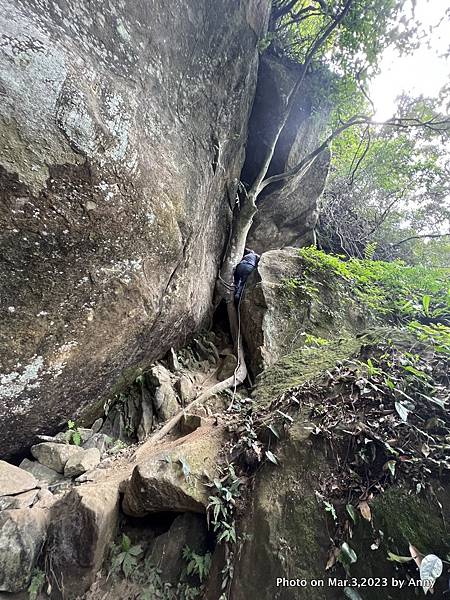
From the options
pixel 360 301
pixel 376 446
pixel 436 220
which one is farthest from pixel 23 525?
pixel 436 220

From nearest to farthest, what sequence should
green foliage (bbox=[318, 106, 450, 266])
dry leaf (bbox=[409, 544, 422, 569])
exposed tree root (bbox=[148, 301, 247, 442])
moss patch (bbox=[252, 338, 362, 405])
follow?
dry leaf (bbox=[409, 544, 422, 569]), moss patch (bbox=[252, 338, 362, 405]), exposed tree root (bbox=[148, 301, 247, 442]), green foliage (bbox=[318, 106, 450, 266])

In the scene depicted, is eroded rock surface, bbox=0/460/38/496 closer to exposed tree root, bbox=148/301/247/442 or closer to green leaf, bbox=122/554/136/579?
green leaf, bbox=122/554/136/579

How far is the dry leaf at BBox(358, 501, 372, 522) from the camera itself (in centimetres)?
192

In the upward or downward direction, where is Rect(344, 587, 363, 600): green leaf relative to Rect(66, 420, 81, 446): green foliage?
upward

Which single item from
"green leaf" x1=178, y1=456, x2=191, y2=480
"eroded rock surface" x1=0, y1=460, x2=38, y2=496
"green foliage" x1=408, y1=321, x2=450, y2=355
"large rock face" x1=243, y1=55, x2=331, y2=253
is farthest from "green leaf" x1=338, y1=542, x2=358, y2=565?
"large rock face" x1=243, y1=55, x2=331, y2=253

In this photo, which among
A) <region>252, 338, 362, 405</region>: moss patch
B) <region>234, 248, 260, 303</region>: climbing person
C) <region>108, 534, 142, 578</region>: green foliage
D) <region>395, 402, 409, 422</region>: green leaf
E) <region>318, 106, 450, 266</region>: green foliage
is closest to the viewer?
<region>395, 402, 409, 422</region>: green leaf

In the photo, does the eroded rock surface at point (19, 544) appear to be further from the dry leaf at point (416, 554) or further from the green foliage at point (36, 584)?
the dry leaf at point (416, 554)

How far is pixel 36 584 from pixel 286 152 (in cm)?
961

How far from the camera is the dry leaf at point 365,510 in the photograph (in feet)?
6.29

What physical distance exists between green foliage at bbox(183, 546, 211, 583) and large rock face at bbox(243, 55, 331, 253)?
7.79m

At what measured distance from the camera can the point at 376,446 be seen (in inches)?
86.0

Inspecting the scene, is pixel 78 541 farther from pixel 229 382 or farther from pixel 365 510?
pixel 229 382

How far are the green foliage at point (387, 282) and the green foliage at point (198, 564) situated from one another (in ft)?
16.6

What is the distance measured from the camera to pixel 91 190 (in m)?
3.12
